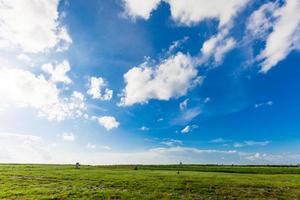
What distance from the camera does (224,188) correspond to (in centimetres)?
4059

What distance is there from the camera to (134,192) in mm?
35781

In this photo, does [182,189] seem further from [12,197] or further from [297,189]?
[12,197]

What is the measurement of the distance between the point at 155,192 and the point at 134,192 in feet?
8.89

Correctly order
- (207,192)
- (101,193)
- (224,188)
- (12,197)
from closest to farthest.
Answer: (12,197), (101,193), (207,192), (224,188)

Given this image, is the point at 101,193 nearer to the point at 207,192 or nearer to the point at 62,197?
the point at 62,197

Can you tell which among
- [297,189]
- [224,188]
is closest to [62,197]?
[224,188]

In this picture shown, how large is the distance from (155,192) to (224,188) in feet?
36.4

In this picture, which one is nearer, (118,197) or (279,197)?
(118,197)

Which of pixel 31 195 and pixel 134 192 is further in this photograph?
pixel 134 192

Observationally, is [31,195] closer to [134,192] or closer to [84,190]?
[84,190]

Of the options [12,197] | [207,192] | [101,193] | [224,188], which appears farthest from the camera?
[224,188]

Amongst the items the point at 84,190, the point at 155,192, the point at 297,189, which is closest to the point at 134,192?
the point at 155,192

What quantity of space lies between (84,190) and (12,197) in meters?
8.45

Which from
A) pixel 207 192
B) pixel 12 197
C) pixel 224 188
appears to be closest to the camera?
pixel 12 197
